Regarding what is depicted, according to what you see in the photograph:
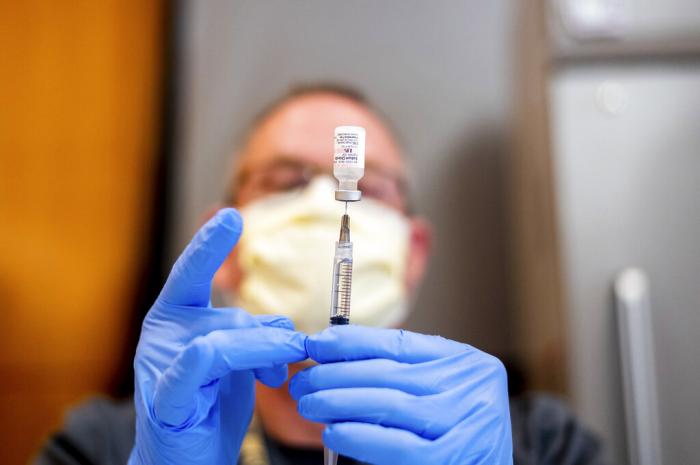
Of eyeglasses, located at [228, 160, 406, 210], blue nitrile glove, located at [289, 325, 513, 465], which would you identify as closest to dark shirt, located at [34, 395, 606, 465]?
blue nitrile glove, located at [289, 325, 513, 465]

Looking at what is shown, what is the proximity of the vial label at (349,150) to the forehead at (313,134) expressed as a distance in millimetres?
522

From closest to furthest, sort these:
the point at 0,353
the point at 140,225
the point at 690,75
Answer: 1. the point at 690,75
2. the point at 0,353
3. the point at 140,225

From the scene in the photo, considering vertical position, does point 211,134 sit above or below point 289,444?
above

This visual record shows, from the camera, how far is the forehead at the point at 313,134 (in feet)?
3.81

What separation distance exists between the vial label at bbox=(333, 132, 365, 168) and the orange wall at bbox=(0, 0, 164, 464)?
4.03 ft

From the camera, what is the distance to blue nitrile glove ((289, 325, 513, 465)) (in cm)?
59

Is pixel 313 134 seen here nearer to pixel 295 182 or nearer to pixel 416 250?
pixel 295 182

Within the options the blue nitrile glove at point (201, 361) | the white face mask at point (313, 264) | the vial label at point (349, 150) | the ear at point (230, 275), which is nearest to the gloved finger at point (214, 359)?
the blue nitrile glove at point (201, 361)

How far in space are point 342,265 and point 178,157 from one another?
1319 millimetres

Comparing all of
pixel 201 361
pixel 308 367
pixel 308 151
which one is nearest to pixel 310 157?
pixel 308 151

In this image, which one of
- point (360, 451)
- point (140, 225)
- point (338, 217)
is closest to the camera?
point (360, 451)

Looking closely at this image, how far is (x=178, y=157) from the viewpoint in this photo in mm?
1796

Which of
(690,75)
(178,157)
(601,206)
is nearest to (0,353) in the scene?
(178,157)

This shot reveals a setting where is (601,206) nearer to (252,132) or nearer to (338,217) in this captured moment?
(338,217)
